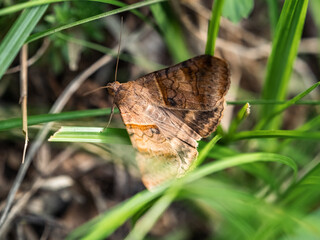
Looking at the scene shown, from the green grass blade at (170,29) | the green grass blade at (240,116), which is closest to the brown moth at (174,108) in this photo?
the green grass blade at (240,116)

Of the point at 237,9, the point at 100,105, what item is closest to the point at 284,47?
the point at 237,9

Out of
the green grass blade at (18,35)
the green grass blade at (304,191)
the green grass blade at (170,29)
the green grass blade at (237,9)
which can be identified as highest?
the green grass blade at (18,35)

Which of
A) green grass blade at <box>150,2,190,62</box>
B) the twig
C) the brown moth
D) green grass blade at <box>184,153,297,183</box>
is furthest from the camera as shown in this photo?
green grass blade at <box>150,2,190,62</box>

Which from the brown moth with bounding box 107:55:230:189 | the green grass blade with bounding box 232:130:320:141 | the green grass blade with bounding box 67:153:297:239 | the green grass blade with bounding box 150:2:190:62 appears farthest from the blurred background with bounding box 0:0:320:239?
the green grass blade with bounding box 67:153:297:239

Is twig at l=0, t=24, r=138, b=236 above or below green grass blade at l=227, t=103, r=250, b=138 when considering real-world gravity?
above

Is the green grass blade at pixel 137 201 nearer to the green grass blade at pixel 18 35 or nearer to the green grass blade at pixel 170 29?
the green grass blade at pixel 18 35

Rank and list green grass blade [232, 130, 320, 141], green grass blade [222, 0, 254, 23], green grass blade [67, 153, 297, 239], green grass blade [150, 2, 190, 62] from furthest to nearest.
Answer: green grass blade [150, 2, 190, 62], green grass blade [222, 0, 254, 23], green grass blade [232, 130, 320, 141], green grass blade [67, 153, 297, 239]

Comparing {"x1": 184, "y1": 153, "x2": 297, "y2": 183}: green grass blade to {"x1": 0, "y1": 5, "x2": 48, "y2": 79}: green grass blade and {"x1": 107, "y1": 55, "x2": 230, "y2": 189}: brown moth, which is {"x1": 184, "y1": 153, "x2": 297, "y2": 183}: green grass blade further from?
{"x1": 0, "y1": 5, "x2": 48, "y2": 79}: green grass blade

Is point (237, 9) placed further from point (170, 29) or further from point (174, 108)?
point (174, 108)
